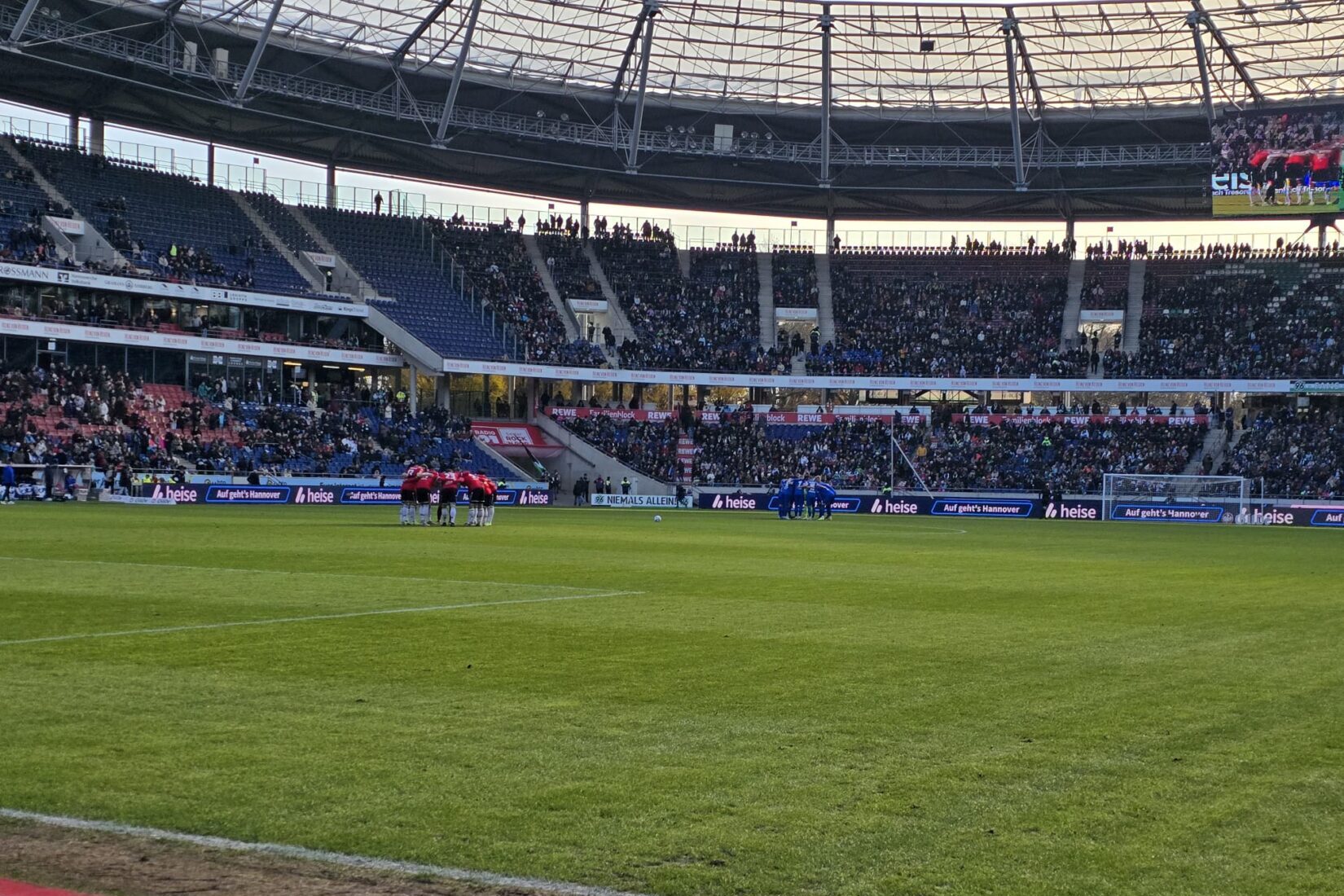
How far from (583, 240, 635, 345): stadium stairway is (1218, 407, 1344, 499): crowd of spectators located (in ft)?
106

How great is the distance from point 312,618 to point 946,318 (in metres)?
70.4

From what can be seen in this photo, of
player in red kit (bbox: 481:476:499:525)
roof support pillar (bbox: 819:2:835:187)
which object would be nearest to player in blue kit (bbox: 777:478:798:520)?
player in red kit (bbox: 481:476:499:525)

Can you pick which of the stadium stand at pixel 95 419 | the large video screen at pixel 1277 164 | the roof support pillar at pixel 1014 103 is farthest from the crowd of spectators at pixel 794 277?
the stadium stand at pixel 95 419

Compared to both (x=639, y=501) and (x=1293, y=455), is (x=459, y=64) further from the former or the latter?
(x=1293, y=455)

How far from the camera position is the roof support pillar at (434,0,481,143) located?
6500 centimetres

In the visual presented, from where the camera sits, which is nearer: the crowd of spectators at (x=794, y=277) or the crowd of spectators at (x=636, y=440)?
the crowd of spectators at (x=636, y=440)

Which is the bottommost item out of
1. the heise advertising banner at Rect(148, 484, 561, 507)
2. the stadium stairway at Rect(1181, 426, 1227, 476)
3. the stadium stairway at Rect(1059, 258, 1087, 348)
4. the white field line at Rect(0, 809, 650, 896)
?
the heise advertising banner at Rect(148, 484, 561, 507)

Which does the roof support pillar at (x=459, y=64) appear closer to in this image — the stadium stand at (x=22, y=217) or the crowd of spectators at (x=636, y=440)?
the crowd of spectators at (x=636, y=440)

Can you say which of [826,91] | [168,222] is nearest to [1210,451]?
[826,91]

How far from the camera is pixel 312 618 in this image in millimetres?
15336

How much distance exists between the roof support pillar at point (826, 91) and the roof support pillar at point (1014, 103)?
8.19 m

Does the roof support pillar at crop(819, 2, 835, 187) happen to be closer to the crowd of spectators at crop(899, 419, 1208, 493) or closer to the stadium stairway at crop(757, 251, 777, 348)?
the stadium stairway at crop(757, 251, 777, 348)

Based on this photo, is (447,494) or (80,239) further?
(80,239)

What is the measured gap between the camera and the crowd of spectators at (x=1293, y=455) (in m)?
66.1
